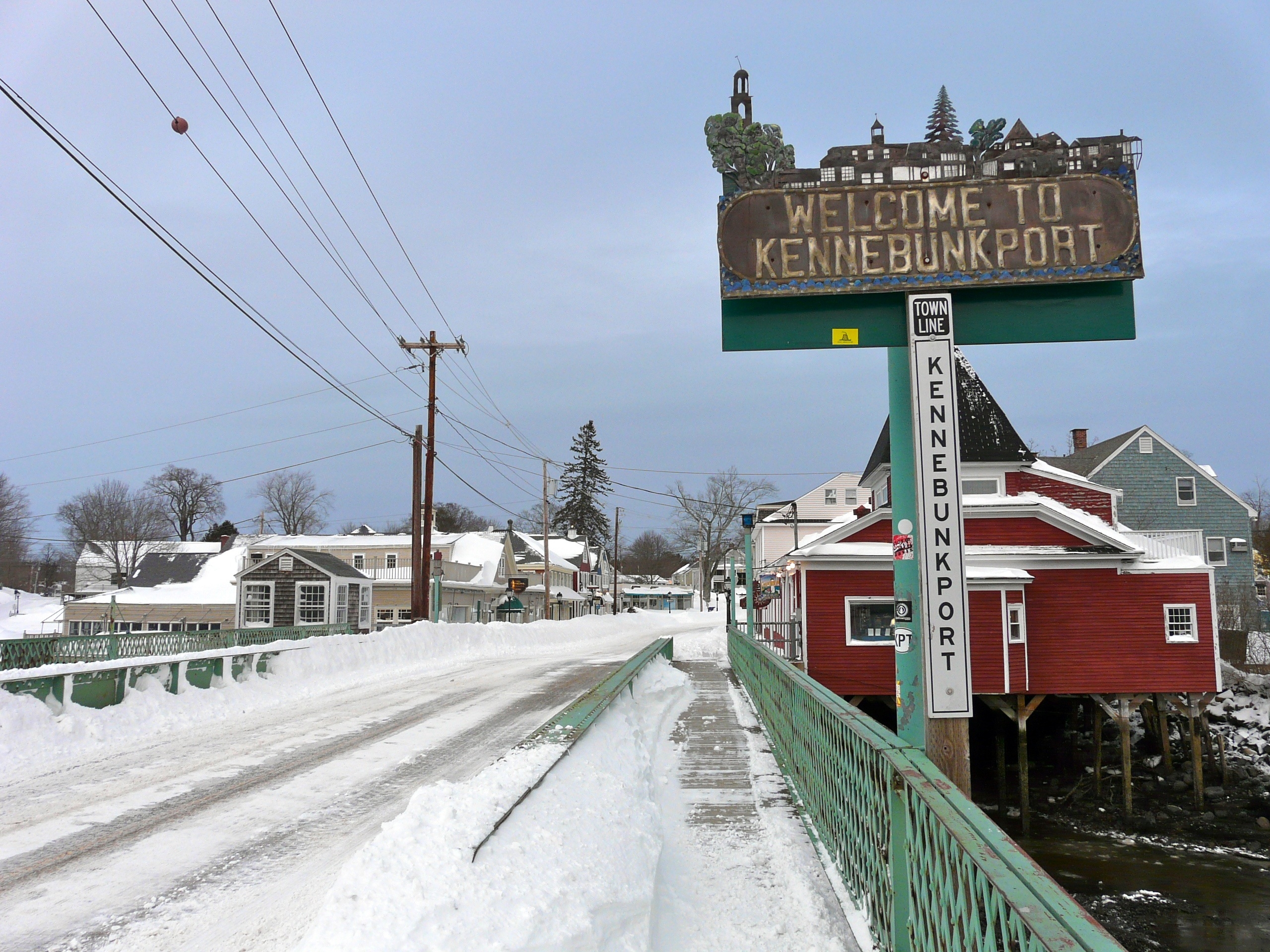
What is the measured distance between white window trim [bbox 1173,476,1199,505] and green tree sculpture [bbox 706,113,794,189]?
43.0 meters

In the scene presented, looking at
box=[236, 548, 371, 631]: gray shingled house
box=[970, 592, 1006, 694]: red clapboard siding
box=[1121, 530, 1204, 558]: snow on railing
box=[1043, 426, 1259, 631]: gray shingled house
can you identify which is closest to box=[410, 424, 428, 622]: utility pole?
box=[236, 548, 371, 631]: gray shingled house

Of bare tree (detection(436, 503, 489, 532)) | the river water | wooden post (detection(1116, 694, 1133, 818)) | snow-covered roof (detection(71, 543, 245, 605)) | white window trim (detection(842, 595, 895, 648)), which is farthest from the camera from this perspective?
bare tree (detection(436, 503, 489, 532))

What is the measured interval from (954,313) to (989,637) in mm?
17488

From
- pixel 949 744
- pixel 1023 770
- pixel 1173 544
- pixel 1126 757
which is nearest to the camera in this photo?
pixel 949 744

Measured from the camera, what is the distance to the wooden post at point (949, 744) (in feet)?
22.1

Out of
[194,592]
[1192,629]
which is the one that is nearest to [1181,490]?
[1192,629]

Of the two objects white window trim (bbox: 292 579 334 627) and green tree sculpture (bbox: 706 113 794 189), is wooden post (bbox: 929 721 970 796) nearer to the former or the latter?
green tree sculpture (bbox: 706 113 794 189)

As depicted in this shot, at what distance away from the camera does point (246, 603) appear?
38.3 m

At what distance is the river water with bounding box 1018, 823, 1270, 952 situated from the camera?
47.5 ft

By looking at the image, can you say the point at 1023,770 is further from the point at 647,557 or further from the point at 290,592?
the point at 647,557

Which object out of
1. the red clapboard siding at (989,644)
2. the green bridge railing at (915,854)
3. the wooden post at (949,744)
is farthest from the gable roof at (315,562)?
the wooden post at (949,744)

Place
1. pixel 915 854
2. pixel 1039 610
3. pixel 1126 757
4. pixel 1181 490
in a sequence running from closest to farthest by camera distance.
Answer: pixel 915 854 < pixel 1126 757 < pixel 1039 610 < pixel 1181 490

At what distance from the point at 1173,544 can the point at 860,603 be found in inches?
351

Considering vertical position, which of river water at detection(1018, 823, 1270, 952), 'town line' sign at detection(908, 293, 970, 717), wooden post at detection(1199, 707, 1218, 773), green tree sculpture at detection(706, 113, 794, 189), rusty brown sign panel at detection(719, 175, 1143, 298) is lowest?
river water at detection(1018, 823, 1270, 952)
